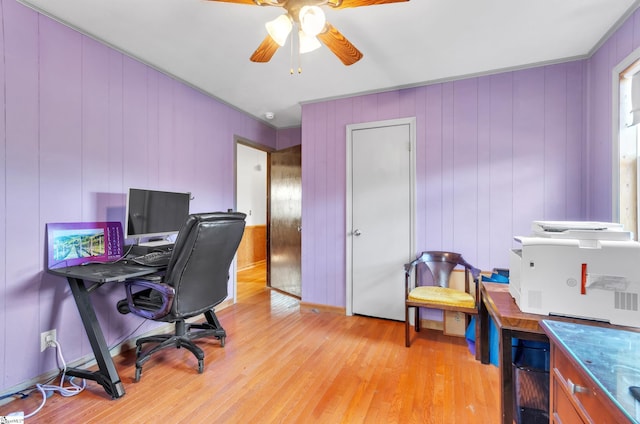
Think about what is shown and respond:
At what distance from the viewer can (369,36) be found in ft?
7.21

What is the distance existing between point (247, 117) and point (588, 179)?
146 inches

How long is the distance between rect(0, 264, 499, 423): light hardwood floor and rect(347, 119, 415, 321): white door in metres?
0.41

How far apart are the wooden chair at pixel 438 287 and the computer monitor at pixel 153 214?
2.18 meters

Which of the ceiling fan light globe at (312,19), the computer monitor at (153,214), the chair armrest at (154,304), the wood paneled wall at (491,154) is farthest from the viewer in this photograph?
the wood paneled wall at (491,154)

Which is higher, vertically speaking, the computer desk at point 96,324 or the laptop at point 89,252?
the laptop at point 89,252

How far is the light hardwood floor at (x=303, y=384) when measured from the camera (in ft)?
5.50

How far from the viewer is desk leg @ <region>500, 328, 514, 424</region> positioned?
3.87 ft

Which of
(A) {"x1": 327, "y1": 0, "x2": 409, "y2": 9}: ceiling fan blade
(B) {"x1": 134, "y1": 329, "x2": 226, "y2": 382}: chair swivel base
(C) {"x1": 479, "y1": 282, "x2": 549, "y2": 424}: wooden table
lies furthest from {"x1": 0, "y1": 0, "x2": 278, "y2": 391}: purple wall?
(C) {"x1": 479, "y1": 282, "x2": 549, "y2": 424}: wooden table

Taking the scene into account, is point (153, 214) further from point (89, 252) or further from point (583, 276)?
point (583, 276)

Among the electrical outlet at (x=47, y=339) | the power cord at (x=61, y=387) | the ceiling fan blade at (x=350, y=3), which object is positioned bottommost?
the power cord at (x=61, y=387)

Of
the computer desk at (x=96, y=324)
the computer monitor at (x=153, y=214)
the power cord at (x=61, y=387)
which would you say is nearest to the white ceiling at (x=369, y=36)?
the computer monitor at (x=153, y=214)

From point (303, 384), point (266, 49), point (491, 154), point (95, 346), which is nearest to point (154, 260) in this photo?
point (95, 346)

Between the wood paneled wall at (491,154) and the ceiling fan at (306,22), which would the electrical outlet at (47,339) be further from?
the wood paneled wall at (491,154)

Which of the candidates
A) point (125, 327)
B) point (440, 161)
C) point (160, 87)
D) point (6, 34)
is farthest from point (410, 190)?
Answer: point (6, 34)
